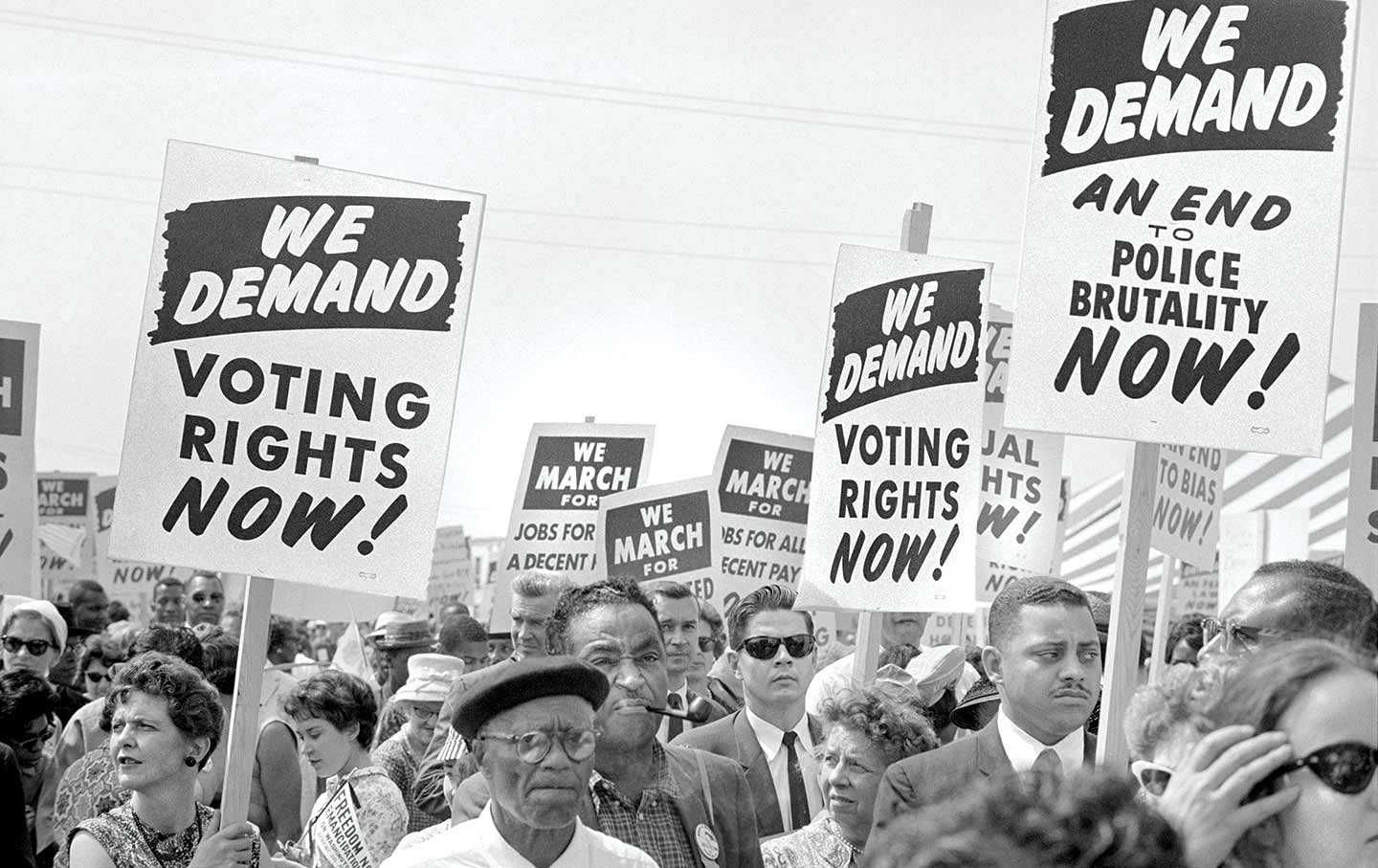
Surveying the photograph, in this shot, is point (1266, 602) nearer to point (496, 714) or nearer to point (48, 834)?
point (496, 714)

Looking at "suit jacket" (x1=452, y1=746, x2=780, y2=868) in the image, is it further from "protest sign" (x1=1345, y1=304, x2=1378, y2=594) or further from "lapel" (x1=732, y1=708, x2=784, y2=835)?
"protest sign" (x1=1345, y1=304, x2=1378, y2=594)

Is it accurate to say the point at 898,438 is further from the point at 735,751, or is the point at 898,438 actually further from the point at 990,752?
the point at 990,752

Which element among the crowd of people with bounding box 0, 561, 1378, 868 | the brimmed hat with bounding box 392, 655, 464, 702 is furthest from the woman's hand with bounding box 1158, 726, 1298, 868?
the brimmed hat with bounding box 392, 655, 464, 702

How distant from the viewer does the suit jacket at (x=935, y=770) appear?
16.1 feet

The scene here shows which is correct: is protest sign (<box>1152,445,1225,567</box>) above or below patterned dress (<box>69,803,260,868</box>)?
above

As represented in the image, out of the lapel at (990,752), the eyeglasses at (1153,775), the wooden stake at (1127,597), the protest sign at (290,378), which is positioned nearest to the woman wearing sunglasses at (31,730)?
the protest sign at (290,378)

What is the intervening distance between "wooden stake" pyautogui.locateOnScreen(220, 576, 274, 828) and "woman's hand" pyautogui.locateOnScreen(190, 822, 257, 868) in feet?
0.28

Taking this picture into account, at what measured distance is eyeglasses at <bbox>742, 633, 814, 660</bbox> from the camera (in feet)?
23.5

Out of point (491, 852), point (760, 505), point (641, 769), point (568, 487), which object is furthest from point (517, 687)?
point (568, 487)

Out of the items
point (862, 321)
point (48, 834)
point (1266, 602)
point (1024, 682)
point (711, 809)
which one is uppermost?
point (862, 321)

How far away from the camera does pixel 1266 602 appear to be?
14.0ft

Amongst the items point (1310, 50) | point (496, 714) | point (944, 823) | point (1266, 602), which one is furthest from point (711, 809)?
point (944, 823)

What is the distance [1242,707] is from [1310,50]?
3718 millimetres

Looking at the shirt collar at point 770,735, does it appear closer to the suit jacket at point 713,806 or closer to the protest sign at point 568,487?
the suit jacket at point 713,806
